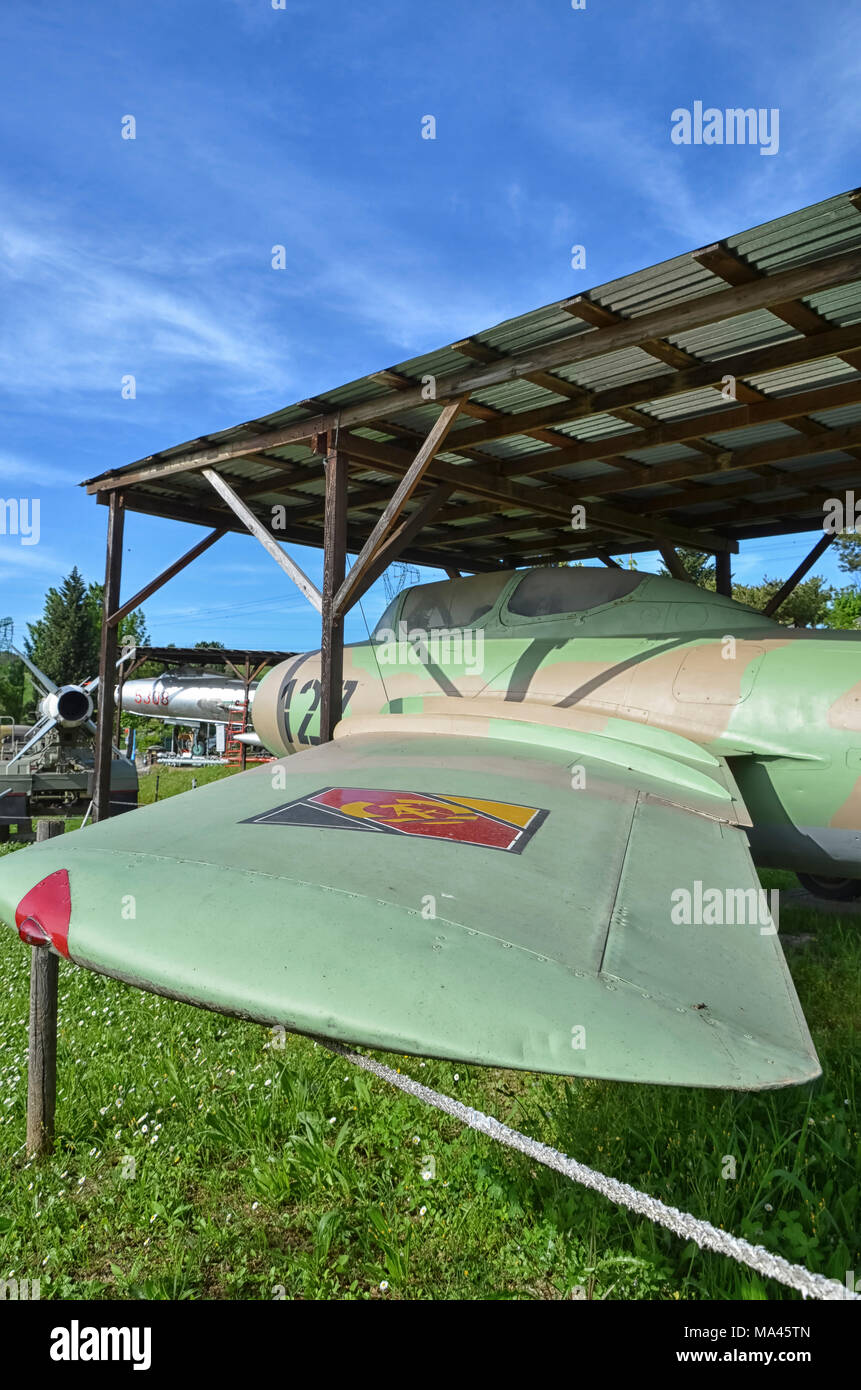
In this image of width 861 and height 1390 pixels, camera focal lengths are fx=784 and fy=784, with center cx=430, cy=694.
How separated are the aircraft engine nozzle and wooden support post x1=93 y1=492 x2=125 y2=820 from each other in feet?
22.7

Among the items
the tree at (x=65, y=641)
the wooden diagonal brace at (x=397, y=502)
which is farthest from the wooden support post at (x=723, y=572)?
the tree at (x=65, y=641)

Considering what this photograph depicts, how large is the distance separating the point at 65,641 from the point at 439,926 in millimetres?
65399

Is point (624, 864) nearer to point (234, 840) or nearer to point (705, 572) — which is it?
point (234, 840)

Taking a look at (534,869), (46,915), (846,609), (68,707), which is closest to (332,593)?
(534,869)

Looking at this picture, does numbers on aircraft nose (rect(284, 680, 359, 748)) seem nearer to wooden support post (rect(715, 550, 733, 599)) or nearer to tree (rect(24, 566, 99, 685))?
wooden support post (rect(715, 550, 733, 599))

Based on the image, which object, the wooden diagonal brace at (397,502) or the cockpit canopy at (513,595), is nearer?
the wooden diagonal brace at (397,502)

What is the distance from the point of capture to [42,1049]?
4090mm

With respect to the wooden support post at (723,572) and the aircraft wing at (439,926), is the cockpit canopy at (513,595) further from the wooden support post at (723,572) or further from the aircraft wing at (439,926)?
the wooden support post at (723,572)

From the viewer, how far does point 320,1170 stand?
3.65 metres

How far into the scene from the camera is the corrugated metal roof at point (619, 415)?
4891 millimetres

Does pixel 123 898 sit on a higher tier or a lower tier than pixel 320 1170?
higher

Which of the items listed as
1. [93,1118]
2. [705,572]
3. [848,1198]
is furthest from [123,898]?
[705,572]

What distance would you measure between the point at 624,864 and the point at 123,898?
1864mm

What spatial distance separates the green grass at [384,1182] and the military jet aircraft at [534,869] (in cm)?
134
